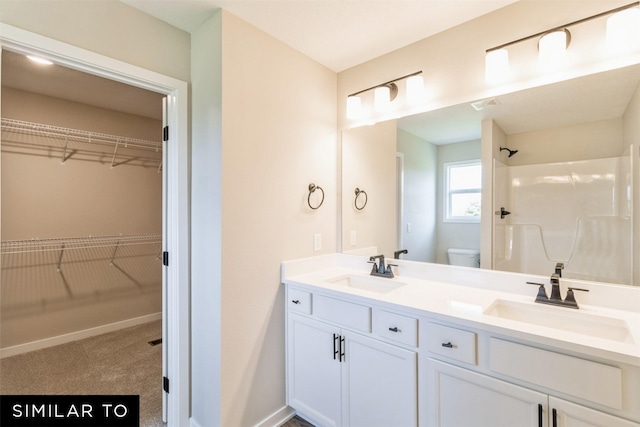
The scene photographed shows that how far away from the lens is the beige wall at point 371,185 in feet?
6.97

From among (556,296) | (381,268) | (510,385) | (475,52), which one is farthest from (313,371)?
(475,52)

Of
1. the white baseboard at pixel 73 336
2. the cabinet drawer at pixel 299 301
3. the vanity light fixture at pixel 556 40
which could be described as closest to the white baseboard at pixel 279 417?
the cabinet drawer at pixel 299 301

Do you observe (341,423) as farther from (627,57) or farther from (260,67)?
(627,57)

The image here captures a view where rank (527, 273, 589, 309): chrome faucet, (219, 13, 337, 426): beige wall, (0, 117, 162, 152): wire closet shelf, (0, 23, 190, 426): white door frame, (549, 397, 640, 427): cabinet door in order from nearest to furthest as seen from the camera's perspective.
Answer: (549, 397, 640, 427): cabinet door → (527, 273, 589, 309): chrome faucet → (219, 13, 337, 426): beige wall → (0, 23, 190, 426): white door frame → (0, 117, 162, 152): wire closet shelf

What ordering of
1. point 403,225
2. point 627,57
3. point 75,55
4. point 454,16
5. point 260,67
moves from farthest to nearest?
point 403,225 → point 260,67 → point 454,16 → point 75,55 → point 627,57

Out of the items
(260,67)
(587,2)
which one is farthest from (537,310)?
(260,67)

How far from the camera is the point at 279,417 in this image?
1874mm

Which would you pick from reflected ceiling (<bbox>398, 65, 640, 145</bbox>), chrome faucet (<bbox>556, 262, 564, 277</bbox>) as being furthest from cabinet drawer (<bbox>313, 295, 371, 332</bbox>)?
reflected ceiling (<bbox>398, 65, 640, 145</bbox>)

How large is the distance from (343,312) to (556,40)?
1.74 meters

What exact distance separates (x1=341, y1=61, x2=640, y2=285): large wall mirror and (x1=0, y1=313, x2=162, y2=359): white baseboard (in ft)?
10.1

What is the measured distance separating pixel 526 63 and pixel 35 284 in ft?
14.4

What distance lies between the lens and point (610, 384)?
93 centimetres

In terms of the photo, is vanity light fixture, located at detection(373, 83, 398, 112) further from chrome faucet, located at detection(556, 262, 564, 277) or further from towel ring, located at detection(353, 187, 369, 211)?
chrome faucet, located at detection(556, 262, 564, 277)

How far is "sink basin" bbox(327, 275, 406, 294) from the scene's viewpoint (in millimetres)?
1863
